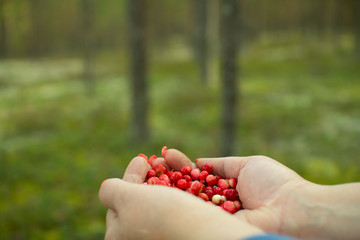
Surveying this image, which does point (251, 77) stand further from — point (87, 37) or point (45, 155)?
point (45, 155)

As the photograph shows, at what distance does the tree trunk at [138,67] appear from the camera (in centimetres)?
993

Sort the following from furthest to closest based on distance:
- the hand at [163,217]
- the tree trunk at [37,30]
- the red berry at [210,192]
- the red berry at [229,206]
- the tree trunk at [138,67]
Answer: the tree trunk at [37,30], the tree trunk at [138,67], the red berry at [210,192], the red berry at [229,206], the hand at [163,217]

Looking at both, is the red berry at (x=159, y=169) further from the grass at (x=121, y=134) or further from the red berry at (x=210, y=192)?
the grass at (x=121, y=134)

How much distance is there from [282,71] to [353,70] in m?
4.77

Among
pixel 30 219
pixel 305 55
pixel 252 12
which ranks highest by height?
pixel 252 12

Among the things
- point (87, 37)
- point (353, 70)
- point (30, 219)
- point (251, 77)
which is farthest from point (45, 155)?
point (353, 70)

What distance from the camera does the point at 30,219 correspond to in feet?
20.7

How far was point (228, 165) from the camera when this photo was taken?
12.2 feet

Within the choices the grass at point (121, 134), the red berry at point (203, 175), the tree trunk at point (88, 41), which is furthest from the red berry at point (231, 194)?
the tree trunk at point (88, 41)

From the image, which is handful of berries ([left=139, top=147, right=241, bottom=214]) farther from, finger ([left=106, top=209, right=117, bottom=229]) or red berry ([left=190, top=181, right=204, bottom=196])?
finger ([left=106, top=209, right=117, bottom=229])

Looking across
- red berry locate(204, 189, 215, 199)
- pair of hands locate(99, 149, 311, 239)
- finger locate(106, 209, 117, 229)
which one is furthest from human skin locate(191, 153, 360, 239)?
finger locate(106, 209, 117, 229)

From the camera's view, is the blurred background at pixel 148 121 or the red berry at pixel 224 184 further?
the blurred background at pixel 148 121

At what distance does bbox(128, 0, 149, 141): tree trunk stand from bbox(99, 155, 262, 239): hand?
25.7ft

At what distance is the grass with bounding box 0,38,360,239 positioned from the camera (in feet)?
22.8
